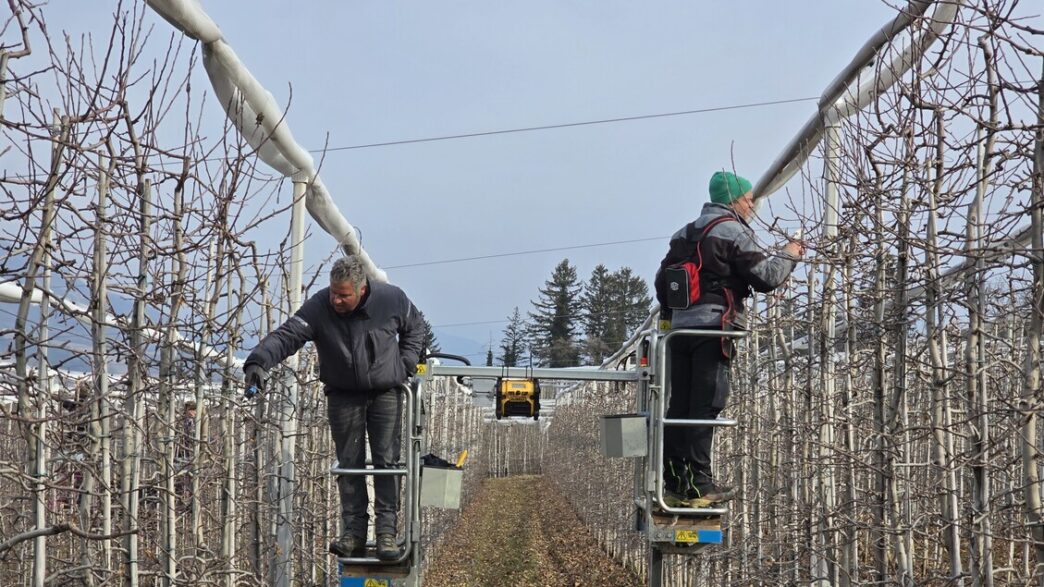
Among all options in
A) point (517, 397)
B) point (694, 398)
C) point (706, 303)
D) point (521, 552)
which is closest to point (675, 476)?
point (694, 398)

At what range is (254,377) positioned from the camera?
5.61 meters

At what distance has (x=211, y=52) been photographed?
577cm

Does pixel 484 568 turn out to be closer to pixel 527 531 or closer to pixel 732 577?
pixel 527 531

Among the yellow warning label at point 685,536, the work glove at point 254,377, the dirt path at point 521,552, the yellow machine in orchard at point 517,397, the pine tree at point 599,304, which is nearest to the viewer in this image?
the work glove at point 254,377

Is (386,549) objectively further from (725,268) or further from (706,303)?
(725,268)

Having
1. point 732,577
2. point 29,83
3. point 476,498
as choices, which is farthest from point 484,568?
point 29,83

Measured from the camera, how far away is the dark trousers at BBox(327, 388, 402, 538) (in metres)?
6.21

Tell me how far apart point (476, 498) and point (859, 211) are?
28.5 meters

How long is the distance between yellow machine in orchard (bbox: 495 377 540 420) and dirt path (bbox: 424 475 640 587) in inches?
358

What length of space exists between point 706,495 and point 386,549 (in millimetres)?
1853

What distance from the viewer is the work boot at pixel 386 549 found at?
19.9 ft

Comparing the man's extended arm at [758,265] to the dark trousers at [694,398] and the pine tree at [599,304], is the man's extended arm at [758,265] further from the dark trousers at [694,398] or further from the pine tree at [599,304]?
the pine tree at [599,304]

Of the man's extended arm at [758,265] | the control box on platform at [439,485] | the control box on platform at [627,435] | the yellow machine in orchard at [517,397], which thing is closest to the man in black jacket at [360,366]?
the control box on platform at [439,485]

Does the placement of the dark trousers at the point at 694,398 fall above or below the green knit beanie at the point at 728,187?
below
